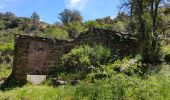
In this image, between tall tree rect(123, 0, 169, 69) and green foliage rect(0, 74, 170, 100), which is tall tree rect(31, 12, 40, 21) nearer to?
tall tree rect(123, 0, 169, 69)

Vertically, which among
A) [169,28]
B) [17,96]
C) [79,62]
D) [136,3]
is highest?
[136,3]

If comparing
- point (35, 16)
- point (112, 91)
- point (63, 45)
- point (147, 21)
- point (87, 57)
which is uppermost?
point (35, 16)

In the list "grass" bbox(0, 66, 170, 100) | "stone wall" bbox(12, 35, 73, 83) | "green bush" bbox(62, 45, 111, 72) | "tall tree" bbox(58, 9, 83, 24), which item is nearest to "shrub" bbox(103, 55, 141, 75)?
"grass" bbox(0, 66, 170, 100)

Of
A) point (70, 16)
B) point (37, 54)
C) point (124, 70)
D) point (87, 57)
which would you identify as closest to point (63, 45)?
point (37, 54)

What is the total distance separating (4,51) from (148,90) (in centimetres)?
3062

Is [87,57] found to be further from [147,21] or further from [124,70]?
[147,21]

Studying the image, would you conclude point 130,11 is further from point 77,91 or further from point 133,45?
point 77,91

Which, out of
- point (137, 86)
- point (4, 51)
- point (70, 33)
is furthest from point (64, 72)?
point (70, 33)

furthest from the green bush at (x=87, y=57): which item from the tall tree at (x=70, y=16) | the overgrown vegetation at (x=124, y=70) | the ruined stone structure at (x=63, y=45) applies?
the tall tree at (x=70, y=16)

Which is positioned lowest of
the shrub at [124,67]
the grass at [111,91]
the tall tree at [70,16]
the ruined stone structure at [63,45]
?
the grass at [111,91]

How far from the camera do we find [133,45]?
18000 millimetres

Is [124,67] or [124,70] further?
[124,67]

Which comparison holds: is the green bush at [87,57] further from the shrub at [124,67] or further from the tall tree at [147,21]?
the tall tree at [147,21]

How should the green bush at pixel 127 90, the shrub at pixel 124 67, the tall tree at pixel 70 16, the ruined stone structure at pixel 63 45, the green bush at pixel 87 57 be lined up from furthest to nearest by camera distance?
the tall tree at pixel 70 16
the ruined stone structure at pixel 63 45
the green bush at pixel 87 57
the shrub at pixel 124 67
the green bush at pixel 127 90
